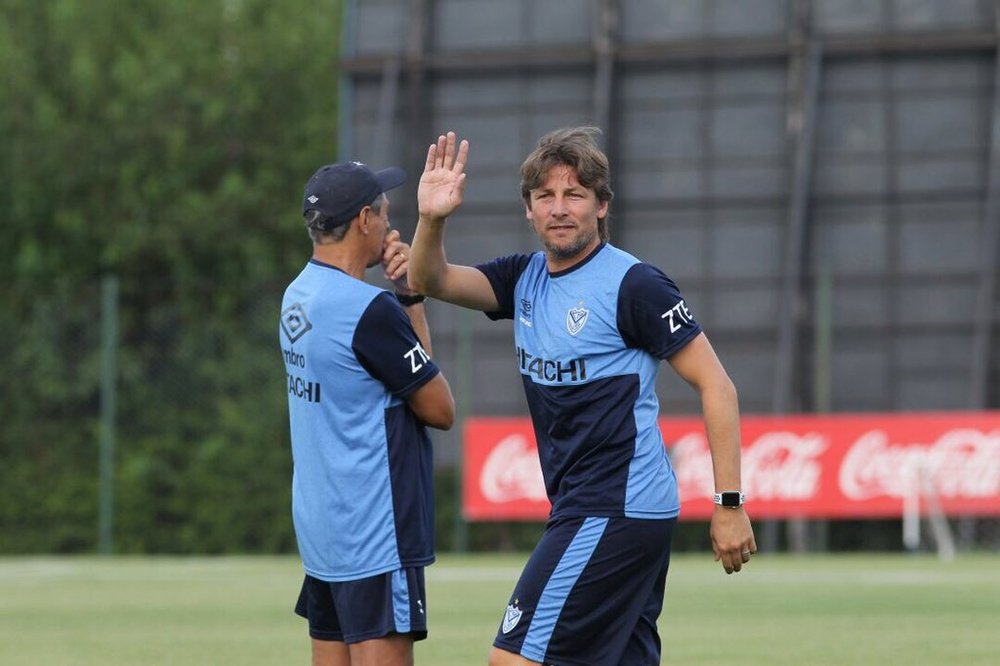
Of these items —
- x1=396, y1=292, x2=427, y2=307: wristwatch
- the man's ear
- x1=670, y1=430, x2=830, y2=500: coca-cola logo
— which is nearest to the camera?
the man's ear

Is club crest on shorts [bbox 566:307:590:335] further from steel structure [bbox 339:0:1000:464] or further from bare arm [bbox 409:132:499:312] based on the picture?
steel structure [bbox 339:0:1000:464]

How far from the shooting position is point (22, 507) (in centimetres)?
2469

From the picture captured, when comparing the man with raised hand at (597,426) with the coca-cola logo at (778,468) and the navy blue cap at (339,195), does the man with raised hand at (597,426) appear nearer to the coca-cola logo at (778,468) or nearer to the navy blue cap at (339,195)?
the navy blue cap at (339,195)

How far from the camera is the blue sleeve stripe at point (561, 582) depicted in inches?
228

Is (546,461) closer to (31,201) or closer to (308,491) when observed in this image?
(308,491)

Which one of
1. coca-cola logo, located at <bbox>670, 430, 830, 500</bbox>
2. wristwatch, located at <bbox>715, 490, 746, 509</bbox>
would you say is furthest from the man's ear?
coca-cola logo, located at <bbox>670, 430, 830, 500</bbox>

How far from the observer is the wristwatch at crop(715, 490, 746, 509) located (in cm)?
579

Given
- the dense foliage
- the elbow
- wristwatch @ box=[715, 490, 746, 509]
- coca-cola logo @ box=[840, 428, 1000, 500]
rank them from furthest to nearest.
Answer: the dense foliage
coca-cola logo @ box=[840, 428, 1000, 500]
the elbow
wristwatch @ box=[715, 490, 746, 509]

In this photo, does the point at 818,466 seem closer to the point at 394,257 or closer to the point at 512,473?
the point at 512,473

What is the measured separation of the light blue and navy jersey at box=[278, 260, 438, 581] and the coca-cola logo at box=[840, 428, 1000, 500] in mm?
14831

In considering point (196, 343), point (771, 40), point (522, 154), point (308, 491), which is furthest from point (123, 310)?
point (308, 491)

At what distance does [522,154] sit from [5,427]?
24.9ft

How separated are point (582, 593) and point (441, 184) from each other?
52.9 inches

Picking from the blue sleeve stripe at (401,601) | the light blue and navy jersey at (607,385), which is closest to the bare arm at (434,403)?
the light blue and navy jersey at (607,385)
